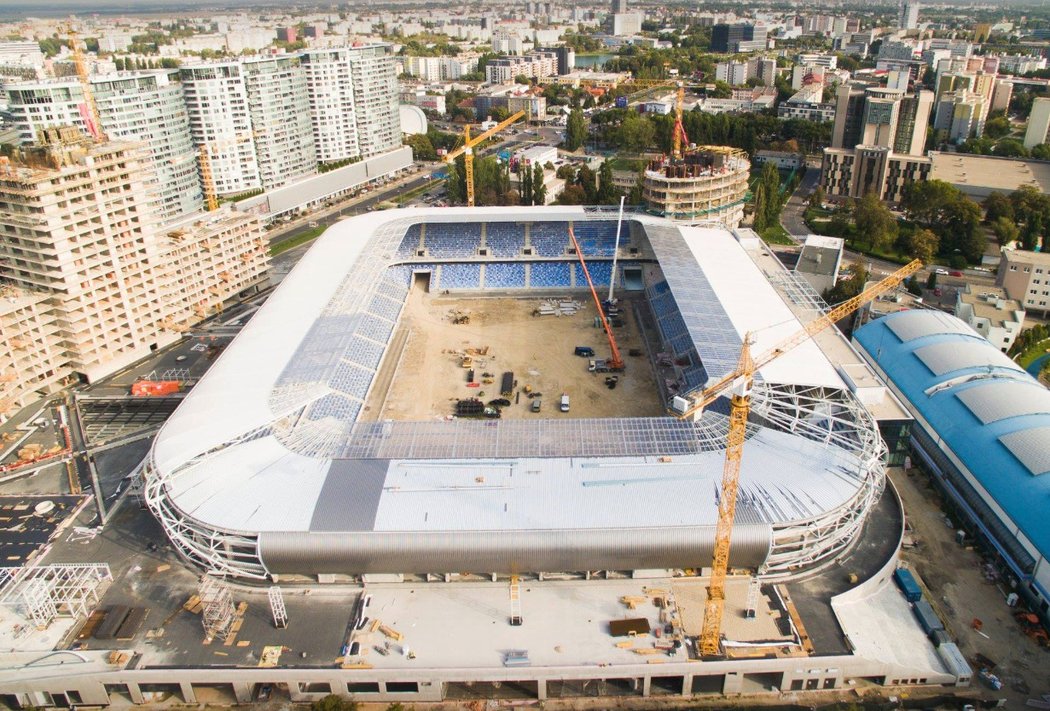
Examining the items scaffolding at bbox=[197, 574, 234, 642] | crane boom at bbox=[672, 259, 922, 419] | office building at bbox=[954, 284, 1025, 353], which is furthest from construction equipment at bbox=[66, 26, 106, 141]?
office building at bbox=[954, 284, 1025, 353]

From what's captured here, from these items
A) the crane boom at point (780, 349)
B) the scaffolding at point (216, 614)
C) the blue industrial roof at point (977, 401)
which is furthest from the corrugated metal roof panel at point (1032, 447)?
the scaffolding at point (216, 614)

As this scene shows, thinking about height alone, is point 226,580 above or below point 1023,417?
below

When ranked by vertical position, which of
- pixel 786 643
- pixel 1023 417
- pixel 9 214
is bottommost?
pixel 786 643

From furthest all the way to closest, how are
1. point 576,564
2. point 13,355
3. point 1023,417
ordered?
point 13,355
point 1023,417
point 576,564

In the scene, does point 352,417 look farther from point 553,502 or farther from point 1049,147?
point 1049,147

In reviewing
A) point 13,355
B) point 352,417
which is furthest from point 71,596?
point 13,355

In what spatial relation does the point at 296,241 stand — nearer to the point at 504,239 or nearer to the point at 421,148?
the point at 504,239
